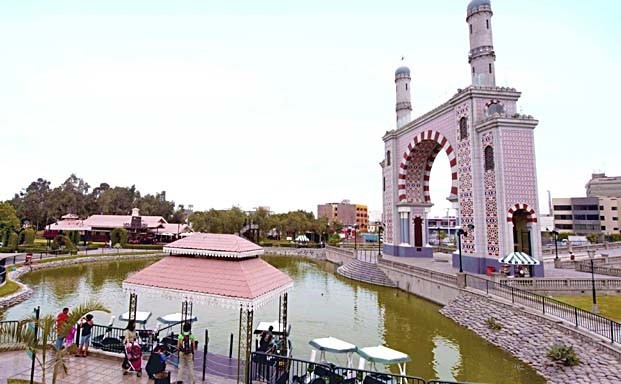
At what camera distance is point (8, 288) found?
62.5 feet

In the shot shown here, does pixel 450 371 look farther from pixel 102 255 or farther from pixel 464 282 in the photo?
pixel 102 255

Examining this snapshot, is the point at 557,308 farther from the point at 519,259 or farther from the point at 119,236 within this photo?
the point at 119,236

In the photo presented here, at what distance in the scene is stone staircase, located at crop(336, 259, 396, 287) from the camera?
1008 inches

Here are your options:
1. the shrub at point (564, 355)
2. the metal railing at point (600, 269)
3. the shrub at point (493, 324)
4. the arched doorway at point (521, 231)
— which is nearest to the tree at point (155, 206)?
the arched doorway at point (521, 231)

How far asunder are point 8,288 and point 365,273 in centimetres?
2224

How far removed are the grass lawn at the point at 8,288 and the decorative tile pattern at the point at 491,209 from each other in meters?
25.3

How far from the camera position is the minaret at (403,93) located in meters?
32.5

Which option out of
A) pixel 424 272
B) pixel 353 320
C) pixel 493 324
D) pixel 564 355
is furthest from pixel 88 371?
pixel 424 272

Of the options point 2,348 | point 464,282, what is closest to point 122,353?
point 2,348

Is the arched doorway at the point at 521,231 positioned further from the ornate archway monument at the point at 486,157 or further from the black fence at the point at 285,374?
the black fence at the point at 285,374

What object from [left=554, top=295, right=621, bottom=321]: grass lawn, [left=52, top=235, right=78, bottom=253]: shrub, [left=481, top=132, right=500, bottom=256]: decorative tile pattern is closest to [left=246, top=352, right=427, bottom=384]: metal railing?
[left=554, top=295, right=621, bottom=321]: grass lawn

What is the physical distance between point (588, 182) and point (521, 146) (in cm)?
7702

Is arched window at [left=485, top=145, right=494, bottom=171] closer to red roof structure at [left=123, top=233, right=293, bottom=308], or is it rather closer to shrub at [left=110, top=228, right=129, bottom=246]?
red roof structure at [left=123, top=233, right=293, bottom=308]

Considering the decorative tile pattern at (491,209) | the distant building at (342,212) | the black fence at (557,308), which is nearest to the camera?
the black fence at (557,308)
